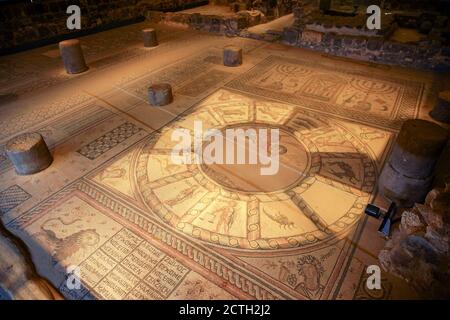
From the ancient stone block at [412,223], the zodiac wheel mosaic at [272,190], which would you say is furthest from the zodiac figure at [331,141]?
the ancient stone block at [412,223]

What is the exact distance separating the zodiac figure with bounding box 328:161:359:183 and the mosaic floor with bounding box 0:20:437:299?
16mm

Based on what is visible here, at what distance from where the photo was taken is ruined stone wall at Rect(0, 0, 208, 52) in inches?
245

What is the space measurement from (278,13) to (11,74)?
755cm

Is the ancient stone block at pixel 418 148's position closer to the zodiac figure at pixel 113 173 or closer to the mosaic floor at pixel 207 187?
the mosaic floor at pixel 207 187

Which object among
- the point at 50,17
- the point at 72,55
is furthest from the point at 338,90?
the point at 50,17

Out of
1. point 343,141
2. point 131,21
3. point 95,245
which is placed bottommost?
point 95,245

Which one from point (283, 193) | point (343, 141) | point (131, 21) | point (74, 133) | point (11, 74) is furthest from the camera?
point (131, 21)

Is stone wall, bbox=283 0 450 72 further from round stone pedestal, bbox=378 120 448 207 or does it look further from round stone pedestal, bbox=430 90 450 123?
round stone pedestal, bbox=378 120 448 207

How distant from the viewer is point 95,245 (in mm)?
2229

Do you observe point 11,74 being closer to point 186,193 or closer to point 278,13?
point 186,193

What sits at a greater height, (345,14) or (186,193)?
(345,14)

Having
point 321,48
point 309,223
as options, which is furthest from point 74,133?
point 321,48

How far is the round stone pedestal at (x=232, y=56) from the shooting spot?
17.2 feet

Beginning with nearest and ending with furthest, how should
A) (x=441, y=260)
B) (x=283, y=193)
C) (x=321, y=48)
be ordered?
(x=441, y=260) < (x=283, y=193) < (x=321, y=48)
